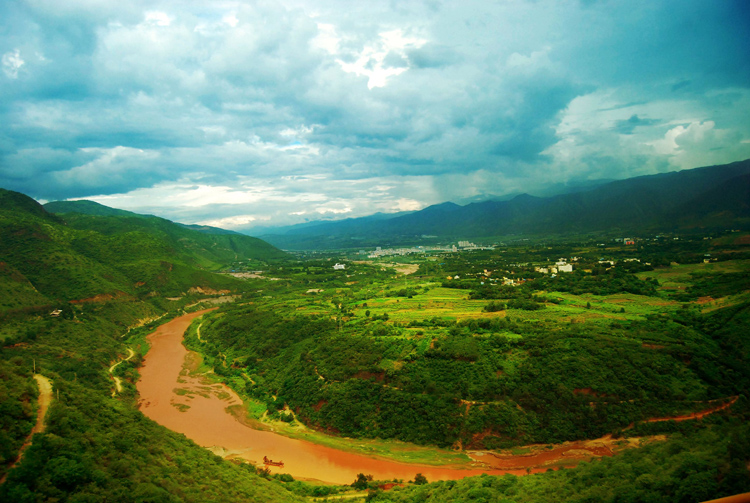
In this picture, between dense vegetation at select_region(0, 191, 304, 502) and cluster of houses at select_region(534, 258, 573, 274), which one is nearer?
dense vegetation at select_region(0, 191, 304, 502)

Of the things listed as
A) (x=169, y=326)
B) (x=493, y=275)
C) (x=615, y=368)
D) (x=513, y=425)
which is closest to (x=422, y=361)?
(x=513, y=425)

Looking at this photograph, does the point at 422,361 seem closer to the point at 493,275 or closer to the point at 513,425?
the point at 513,425

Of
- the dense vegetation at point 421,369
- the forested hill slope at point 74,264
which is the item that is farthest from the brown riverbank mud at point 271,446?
the forested hill slope at point 74,264

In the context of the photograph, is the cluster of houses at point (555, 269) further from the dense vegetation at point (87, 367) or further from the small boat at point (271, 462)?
the dense vegetation at point (87, 367)

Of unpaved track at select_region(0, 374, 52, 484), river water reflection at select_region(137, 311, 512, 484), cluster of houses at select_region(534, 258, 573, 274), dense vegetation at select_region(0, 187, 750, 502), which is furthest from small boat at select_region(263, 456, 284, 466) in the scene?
cluster of houses at select_region(534, 258, 573, 274)

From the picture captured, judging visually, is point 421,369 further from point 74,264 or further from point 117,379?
point 74,264

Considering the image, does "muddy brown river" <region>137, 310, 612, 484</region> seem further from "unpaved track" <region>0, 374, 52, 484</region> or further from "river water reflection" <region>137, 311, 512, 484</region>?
"unpaved track" <region>0, 374, 52, 484</region>
